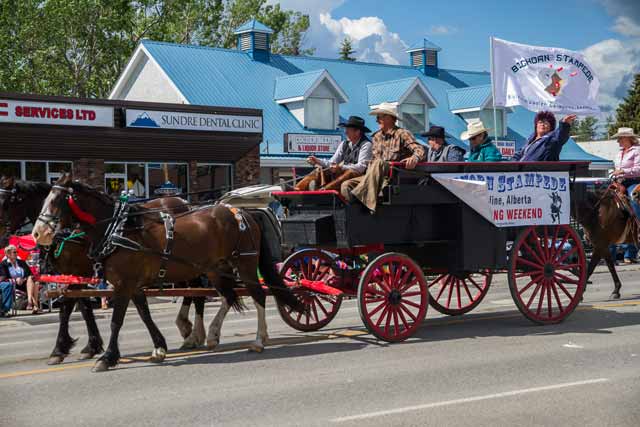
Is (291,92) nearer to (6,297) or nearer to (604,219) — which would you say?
(6,297)

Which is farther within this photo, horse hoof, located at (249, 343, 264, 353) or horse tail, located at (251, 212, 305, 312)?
horse tail, located at (251, 212, 305, 312)

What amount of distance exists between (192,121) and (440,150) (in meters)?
15.9

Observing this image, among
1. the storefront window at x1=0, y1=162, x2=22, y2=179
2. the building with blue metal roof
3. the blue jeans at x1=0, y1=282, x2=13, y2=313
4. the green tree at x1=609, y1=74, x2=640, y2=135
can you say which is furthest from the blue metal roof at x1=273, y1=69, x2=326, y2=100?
the green tree at x1=609, y1=74, x2=640, y2=135

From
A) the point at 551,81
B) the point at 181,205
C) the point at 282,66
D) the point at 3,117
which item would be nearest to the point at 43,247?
the point at 181,205

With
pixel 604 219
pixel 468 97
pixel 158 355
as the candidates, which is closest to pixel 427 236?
pixel 158 355

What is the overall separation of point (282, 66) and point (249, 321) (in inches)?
950

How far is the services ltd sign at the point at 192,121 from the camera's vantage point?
84.6ft

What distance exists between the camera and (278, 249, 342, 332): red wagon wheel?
10.9 m

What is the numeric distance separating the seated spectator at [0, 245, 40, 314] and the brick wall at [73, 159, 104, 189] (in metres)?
8.27

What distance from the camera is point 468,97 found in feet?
122

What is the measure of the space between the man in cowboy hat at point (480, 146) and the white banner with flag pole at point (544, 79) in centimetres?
273

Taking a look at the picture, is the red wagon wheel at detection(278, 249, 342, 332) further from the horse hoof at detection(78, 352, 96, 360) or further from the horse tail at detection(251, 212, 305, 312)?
the horse hoof at detection(78, 352, 96, 360)

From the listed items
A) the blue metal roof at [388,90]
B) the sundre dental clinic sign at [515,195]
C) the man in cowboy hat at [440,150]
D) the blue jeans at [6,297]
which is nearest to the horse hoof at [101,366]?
the sundre dental clinic sign at [515,195]

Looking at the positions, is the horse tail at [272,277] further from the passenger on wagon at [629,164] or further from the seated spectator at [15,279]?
the seated spectator at [15,279]
